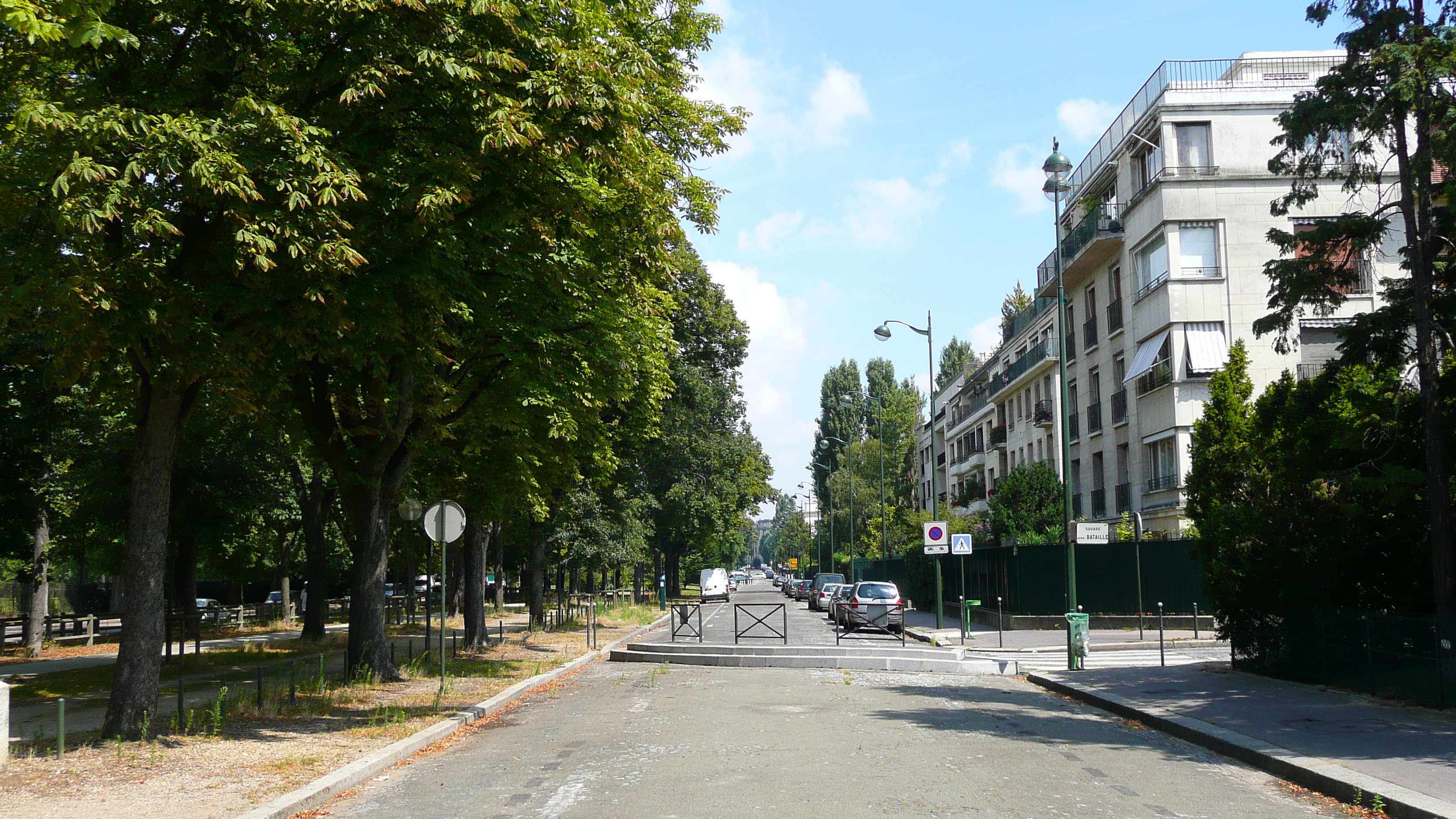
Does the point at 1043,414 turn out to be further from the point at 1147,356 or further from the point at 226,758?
the point at 226,758

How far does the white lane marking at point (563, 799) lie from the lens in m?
8.13

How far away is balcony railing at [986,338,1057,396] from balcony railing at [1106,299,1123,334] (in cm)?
704

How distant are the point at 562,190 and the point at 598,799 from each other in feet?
22.9

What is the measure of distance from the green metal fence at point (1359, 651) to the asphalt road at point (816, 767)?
3.33 metres

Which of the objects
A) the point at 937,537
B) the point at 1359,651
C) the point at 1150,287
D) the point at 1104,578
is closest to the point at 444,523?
the point at 1359,651

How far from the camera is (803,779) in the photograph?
30.8 feet

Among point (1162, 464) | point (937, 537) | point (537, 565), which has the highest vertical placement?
point (1162, 464)

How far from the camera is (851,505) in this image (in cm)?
7494

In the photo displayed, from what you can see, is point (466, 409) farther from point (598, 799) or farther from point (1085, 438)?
point (1085, 438)

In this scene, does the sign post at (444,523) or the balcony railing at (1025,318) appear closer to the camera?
the sign post at (444,523)

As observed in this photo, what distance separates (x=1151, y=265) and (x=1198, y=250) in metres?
1.75

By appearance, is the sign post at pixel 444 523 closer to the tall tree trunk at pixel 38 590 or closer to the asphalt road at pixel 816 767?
the asphalt road at pixel 816 767

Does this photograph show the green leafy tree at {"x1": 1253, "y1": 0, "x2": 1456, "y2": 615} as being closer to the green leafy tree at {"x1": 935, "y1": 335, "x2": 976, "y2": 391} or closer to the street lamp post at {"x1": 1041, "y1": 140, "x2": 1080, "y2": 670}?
the street lamp post at {"x1": 1041, "y1": 140, "x2": 1080, "y2": 670}

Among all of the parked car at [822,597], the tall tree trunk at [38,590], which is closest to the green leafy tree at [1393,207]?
the tall tree trunk at [38,590]
